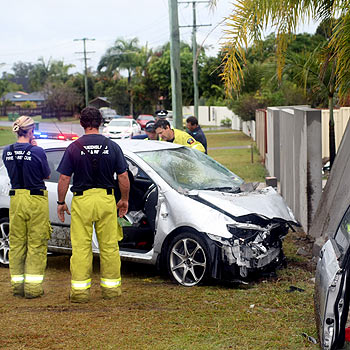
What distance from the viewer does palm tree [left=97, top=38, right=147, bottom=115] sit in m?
74.8

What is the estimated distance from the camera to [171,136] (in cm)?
993

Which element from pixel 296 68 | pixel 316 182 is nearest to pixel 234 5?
pixel 316 182

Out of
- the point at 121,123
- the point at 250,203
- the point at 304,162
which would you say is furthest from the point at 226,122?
the point at 250,203

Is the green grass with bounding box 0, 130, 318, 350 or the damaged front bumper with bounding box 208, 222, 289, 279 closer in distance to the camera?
the green grass with bounding box 0, 130, 318, 350

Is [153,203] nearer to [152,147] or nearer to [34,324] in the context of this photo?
[152,147]

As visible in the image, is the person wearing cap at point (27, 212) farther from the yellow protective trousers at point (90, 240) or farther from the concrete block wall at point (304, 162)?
the concrete block wall at point (304, 162)

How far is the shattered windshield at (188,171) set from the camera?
752 cm

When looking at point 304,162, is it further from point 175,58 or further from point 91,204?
point 175,58

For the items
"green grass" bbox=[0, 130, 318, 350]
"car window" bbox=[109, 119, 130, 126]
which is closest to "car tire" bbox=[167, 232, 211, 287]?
"green grass" bbox=[0, 130, 318, 350]

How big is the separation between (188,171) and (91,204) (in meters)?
1.65

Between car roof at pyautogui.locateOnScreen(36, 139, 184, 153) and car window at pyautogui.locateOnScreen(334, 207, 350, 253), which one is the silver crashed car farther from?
car window at pyautogui.locateOnScreen(334, 207, 350, 253)

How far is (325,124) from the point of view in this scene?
1922 centimetres

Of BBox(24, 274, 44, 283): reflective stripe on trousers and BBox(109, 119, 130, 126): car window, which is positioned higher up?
BBox(109, 119, 130, 126): car window

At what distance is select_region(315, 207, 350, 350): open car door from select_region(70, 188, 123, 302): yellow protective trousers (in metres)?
2.32
